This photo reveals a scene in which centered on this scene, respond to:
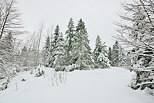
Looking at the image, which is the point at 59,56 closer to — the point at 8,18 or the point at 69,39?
the point at 69,39

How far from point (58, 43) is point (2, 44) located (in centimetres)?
1485

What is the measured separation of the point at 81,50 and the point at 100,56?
19.5ft

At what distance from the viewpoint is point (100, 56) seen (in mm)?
24156

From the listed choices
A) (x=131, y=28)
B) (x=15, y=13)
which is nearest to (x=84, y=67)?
(x=15, y=13)

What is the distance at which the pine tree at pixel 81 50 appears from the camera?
19.1 m

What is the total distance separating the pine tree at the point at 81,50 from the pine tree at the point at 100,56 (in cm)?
412

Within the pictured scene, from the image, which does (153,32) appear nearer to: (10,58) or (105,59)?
(10,58)

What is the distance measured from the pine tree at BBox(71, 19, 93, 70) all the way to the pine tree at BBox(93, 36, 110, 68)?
412 cm

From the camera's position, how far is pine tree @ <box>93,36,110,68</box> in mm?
24016

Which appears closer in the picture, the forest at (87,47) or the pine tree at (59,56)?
the forest at (87,47)

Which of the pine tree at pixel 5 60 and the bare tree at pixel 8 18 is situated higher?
the bare tree at pixel 8 18

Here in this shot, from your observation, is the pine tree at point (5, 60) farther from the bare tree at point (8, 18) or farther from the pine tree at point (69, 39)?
the pine tree at point (69, 39)

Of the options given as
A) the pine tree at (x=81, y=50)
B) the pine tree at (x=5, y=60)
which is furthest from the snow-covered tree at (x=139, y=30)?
the pine tree at (x=81, y=50)

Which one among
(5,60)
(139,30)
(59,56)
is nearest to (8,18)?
(5,60)
